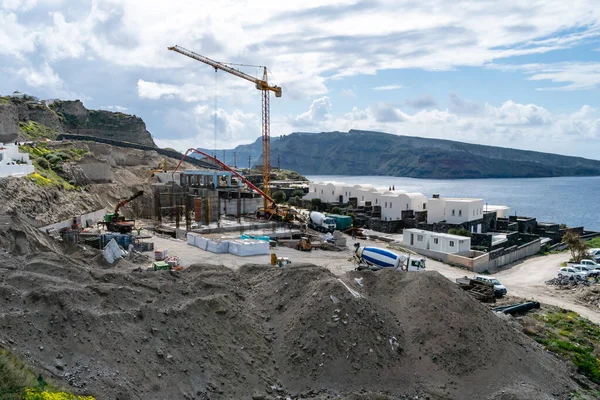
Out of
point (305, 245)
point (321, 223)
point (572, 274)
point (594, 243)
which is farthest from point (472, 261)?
point (594, 243)

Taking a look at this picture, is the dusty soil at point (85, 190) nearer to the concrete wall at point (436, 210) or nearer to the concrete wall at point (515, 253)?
the concrete wall at point (436, 210)

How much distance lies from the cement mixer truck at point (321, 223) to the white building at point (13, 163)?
23952mm

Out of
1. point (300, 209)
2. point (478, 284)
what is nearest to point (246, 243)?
point (478, 284)

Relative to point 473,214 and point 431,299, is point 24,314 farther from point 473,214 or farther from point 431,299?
point 473,214

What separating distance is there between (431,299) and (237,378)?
719cm

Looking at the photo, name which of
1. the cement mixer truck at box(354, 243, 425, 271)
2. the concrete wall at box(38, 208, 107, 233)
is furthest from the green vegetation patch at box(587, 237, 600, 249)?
the concrete wall at box(38, 208, 107, 233)

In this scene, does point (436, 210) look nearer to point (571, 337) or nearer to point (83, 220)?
point (571, 337)

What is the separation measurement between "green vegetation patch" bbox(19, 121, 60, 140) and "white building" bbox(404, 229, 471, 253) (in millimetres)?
49636

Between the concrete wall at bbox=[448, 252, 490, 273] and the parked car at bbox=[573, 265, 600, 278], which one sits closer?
the parked car at bbox=[573, 265, 600, 278]

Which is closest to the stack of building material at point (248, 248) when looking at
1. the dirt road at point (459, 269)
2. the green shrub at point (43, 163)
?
the dirt road at point (459, 269)

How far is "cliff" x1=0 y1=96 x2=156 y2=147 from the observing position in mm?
68037

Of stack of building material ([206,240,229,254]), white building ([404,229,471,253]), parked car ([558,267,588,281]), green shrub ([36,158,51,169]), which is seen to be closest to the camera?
parked car ([558,267,588,281])

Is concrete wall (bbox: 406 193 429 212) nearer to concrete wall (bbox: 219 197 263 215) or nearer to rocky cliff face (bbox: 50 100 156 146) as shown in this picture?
concrete wall (bbox: 219 197 263 215)

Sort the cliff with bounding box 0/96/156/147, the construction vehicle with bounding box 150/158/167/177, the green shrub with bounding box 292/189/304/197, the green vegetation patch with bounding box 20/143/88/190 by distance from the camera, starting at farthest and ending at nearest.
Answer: the cliff with bounding box 0/96/156/147, the green shrub with bounding box 292/189/304/197, the construction vehicle with bounding box 150/158/167/177, the green vegetation patch with bounding box 20/143/88/190
